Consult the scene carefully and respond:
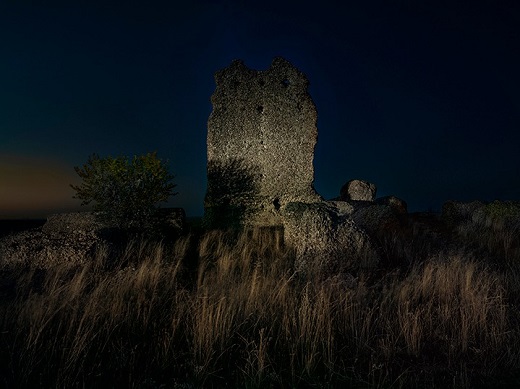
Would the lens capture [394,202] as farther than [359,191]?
No

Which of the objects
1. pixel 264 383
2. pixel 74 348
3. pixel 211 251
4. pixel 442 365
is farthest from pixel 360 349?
pixel 211 251

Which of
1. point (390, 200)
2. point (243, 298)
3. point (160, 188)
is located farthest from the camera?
point (390, 200)

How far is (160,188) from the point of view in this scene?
11.8 m

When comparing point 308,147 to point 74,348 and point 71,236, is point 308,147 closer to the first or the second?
point 71,236

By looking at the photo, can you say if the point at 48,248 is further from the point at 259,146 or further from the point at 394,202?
the point at 394,202

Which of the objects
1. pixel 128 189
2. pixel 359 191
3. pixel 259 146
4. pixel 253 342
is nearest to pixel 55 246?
pixel 128 189

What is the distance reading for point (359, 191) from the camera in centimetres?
2180

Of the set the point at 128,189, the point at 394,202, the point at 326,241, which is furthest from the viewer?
the point at 394,202

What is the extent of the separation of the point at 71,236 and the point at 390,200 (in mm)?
12800

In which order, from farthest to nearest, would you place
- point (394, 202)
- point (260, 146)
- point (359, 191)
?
1. point (359, 191)
2. point (394, 202)
3. point (260, 146)

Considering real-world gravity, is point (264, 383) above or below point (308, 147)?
below

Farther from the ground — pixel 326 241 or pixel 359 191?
pixel 359 191

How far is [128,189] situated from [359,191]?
46.1 feet

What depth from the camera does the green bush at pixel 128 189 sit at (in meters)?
11.0
